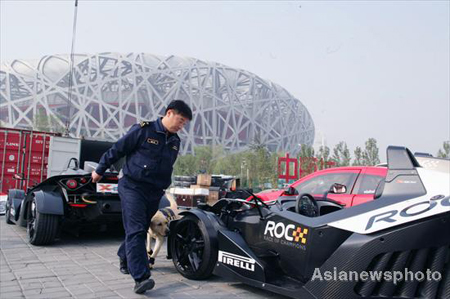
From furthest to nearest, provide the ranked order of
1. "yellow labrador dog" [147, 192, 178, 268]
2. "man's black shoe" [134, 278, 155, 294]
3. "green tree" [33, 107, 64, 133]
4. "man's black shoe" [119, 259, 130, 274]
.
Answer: "green tree" [33, 107, 64, 133] → "yellow labrador dog" [147, 192, 178, 268] → "man's black shoe" [119, 259, 130, 274] → "man's black shoe" [134, 278, 155, 294]

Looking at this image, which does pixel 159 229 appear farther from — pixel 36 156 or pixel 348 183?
pixel 36 156

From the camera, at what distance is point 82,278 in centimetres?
400

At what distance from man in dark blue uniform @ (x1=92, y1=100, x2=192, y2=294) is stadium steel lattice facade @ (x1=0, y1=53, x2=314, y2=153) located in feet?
205

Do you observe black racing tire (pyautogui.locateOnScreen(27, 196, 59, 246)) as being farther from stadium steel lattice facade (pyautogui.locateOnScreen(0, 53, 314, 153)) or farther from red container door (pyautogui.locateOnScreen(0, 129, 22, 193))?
stadium steel lattice facade (pyautogui.locateOnScreen(0, 53, 314, 153))

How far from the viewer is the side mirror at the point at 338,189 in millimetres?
5855

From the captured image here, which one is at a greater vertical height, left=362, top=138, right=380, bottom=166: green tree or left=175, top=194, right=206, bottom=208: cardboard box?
left=362, top=138, right=380, bottom=166: green tree

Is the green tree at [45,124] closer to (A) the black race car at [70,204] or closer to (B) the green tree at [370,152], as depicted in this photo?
(B) the green tree at [370,152]

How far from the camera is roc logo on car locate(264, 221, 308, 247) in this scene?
315 centimetres

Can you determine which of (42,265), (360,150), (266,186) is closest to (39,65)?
(266,186)

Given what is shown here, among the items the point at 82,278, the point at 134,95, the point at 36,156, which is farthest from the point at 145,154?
the point at 134,95

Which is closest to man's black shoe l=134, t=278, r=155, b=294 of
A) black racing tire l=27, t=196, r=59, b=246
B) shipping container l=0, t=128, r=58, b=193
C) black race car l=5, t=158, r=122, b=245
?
black race car l=5, t=158, r=122, b=245

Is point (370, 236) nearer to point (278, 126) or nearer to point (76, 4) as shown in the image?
point (76, 4)

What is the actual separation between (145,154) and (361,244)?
214cm

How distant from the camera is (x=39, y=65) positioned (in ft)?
237
